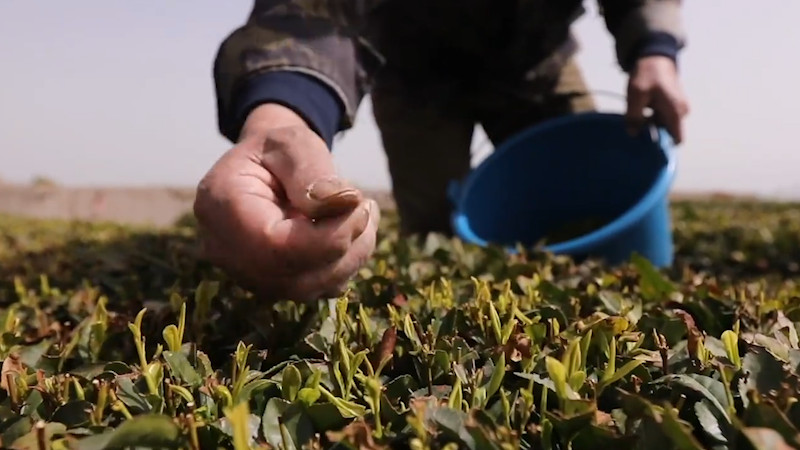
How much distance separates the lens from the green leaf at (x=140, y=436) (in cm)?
56

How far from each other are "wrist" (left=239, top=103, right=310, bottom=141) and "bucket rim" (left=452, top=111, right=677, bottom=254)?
2.06 ft

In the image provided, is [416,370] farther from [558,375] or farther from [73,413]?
[73,413]

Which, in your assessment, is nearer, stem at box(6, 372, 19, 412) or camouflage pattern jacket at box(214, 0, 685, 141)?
stem at box(6, 372, 19, 412)

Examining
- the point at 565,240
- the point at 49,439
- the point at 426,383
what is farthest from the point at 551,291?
the point at 565,240

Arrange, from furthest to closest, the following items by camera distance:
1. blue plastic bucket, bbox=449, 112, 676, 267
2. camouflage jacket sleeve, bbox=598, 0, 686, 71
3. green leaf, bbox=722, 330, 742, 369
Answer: blue plastic bucket, bbox=449, 112, 676, 267 → camouflage jacket sleeve, bbox=598, 0, 686, 71 → green leaf, bbox=722, 330, 742, 369

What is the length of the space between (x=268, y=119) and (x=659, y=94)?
1.33 metres

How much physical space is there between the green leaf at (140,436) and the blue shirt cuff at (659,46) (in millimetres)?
2017

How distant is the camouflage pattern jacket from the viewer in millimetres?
1476

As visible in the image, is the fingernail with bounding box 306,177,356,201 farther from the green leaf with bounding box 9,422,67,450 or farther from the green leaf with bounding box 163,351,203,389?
the green leaf with bounding box 9,422,67,450

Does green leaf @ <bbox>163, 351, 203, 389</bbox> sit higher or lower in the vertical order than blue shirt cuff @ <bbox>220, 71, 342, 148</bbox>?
lower

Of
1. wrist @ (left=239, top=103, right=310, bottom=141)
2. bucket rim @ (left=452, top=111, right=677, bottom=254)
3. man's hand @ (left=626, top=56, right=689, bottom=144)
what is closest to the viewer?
wrist @ (left=239, top=103, right=310, bottom=141)

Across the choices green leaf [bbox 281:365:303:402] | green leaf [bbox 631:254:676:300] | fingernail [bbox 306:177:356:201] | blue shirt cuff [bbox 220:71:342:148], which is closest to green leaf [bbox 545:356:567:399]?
green leaf [bbox 281:365:303:402]

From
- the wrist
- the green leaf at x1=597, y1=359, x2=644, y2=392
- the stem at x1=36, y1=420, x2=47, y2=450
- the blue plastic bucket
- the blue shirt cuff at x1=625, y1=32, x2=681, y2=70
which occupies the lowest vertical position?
the blue plastic bucket

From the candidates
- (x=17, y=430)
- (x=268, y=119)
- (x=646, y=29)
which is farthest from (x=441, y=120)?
(x=17, y=430)
